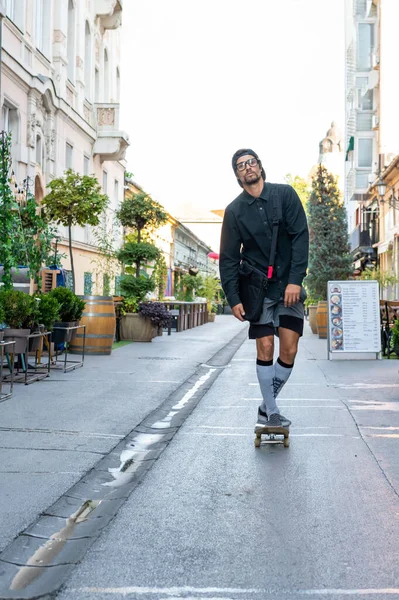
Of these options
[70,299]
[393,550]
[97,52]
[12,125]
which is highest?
[97,52]

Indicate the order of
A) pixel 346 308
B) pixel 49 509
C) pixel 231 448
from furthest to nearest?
1. pixel 346 308
2. pixel 231 448
3. pixel 49 509

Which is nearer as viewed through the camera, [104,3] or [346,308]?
[346,308]

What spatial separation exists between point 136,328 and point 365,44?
107 ft

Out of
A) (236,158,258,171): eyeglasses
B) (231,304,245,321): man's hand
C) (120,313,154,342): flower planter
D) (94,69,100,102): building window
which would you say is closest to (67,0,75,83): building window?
(94,69,100,102): building window

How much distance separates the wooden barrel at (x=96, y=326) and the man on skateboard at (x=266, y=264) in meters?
9.49

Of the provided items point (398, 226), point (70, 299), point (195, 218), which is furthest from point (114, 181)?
point (195, 218)

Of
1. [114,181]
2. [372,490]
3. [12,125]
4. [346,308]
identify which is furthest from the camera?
[114,181]

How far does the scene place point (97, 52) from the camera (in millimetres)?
32969

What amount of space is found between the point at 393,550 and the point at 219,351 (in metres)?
14.8

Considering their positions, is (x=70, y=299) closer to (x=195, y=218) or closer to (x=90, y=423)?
(x=90, y=423)

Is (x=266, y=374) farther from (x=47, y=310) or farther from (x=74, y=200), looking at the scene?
(x=74, y=200)

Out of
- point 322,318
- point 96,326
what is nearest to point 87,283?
point 322,318

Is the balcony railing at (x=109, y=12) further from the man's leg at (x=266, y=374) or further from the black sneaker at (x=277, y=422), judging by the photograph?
the black sneaker at (x=277, y=422)

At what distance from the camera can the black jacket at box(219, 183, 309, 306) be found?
20.6 feet
